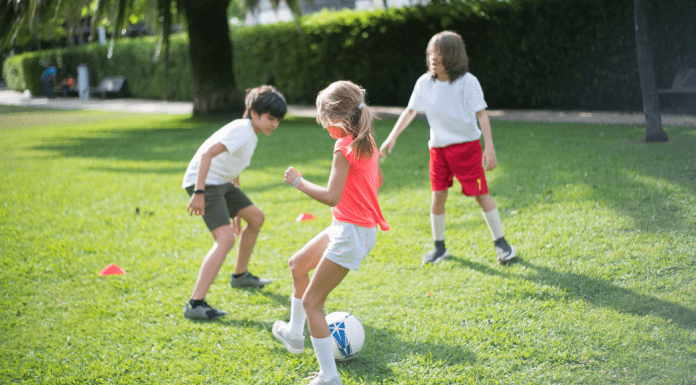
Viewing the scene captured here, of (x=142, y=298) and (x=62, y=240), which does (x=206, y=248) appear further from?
(x=62, y=240)

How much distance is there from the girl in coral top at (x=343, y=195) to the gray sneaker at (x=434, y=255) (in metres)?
1.75

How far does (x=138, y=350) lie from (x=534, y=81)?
12482 mm

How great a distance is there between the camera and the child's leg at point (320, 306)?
8.64ft

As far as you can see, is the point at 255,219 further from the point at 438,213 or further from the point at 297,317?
the point at 438,213

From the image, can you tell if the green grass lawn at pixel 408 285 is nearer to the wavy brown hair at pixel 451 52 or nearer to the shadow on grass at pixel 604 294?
the shadow on grass at pixel 604 294

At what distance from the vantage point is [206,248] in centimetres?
502

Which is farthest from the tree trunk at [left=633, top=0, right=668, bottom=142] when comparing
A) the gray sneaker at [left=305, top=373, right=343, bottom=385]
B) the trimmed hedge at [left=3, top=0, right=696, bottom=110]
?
the gray sneaker at [left=305, top=373, right=343, bottom=385]

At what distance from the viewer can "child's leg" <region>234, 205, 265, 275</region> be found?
3.95 metres

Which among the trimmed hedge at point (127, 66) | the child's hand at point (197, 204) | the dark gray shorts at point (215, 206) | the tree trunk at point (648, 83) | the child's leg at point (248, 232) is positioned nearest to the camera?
the child's hand at point (197, 204)

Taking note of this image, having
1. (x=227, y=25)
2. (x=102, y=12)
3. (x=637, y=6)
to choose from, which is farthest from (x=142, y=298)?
(x=227, y=25)

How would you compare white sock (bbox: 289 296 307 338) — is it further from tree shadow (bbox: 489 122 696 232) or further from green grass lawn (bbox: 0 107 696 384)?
tree shadow (bbox: 489 122 696 232)

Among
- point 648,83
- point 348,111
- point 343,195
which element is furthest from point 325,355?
point 648,83

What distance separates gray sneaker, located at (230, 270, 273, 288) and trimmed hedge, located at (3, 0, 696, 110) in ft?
35.3

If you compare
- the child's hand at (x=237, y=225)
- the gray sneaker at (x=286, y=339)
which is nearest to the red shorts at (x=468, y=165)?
the child's hand at (x=237, y=225)
